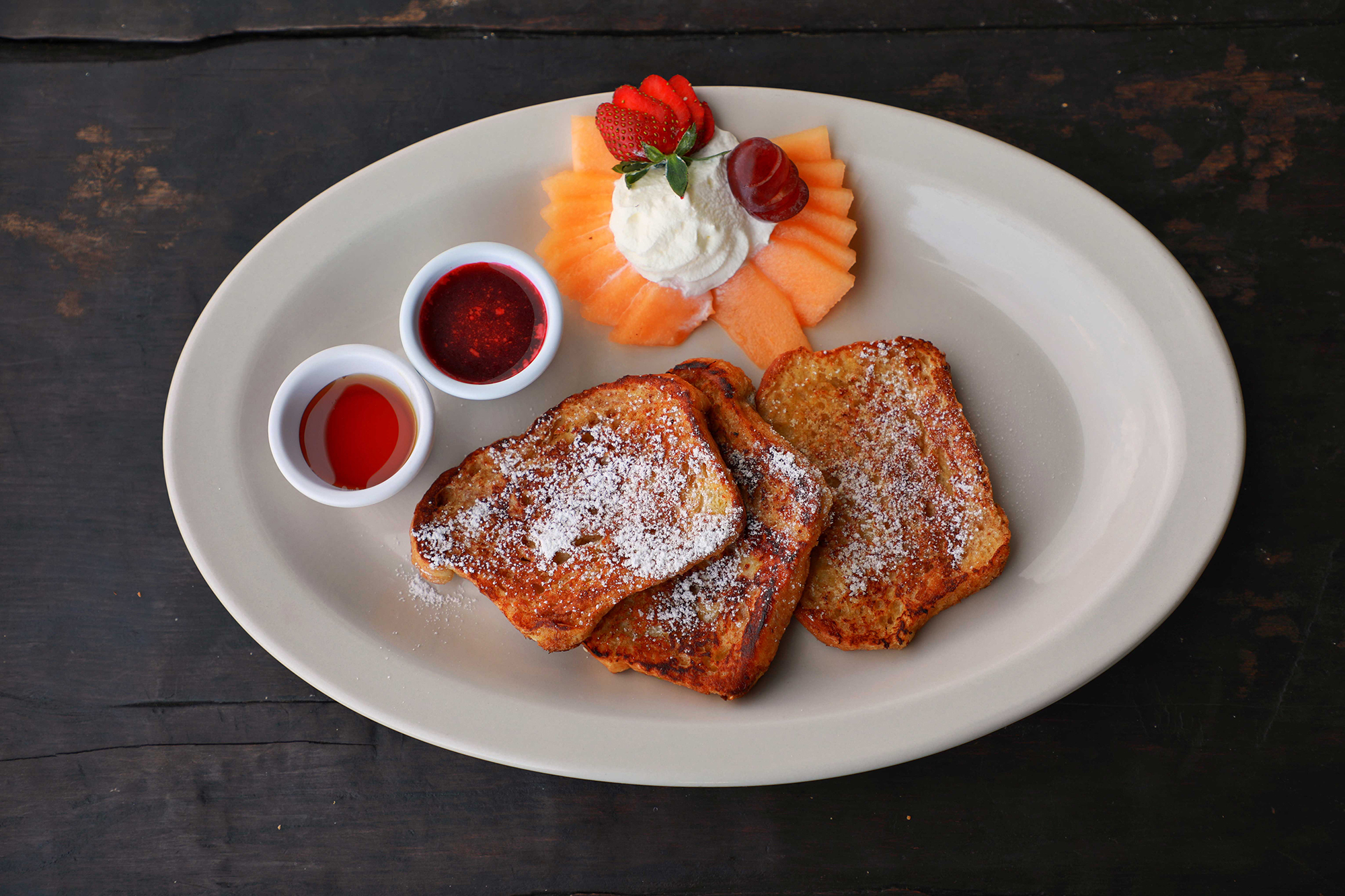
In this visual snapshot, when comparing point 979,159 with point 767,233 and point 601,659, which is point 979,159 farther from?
point 601,659

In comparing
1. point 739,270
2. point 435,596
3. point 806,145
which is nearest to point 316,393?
point 435,596

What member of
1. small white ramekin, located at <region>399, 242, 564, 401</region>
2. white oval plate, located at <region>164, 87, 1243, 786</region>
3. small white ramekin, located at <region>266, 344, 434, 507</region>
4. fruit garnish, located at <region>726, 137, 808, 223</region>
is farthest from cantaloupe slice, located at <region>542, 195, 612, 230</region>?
small white ramekin, located at <region>266, 344, 434, 507</region>

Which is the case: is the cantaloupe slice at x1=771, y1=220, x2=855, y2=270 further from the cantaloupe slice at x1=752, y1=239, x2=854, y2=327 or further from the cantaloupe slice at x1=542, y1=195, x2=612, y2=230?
the cantaloupe slice at x1=542, y1=195, x2=612, y2=230

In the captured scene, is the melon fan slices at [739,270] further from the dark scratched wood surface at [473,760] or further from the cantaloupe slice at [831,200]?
the dark scratched wood surface at [473,760]

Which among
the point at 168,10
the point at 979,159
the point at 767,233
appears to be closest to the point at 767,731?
the point at 767,233

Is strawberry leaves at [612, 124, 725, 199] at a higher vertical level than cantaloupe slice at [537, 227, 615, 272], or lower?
higher

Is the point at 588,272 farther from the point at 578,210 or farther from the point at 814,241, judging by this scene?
the point at 814,241
